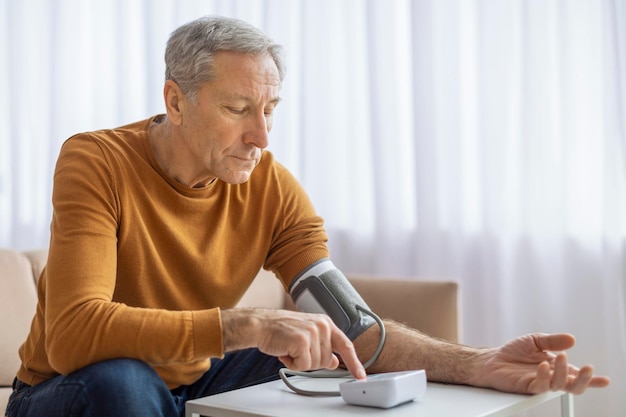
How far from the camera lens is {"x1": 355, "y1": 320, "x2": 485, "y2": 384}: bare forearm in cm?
145

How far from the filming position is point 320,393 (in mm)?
1352

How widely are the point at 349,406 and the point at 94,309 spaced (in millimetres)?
420

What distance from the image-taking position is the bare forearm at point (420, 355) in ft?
4.77

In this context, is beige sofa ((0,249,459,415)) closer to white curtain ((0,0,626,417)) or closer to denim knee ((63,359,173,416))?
→ white curtain ((0,0,626,417))

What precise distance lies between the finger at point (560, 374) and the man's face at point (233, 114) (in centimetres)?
65

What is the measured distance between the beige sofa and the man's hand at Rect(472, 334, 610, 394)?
836 mm

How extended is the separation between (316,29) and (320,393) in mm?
1762

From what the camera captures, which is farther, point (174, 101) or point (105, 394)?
point (174, 101)

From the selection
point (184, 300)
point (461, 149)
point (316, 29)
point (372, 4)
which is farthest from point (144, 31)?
point (184, 300)

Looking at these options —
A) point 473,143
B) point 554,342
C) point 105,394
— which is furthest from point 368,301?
point 105,394

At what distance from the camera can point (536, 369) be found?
4.48 feet

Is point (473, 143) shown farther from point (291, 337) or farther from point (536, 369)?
point (291, 337)

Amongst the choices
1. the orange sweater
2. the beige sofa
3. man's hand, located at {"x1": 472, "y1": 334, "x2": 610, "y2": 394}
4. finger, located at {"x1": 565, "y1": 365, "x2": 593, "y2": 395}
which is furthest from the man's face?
the beige sofa

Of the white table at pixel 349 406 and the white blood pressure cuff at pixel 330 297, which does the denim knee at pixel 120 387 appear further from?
the white blood pressure cuff at pixel 330 297
